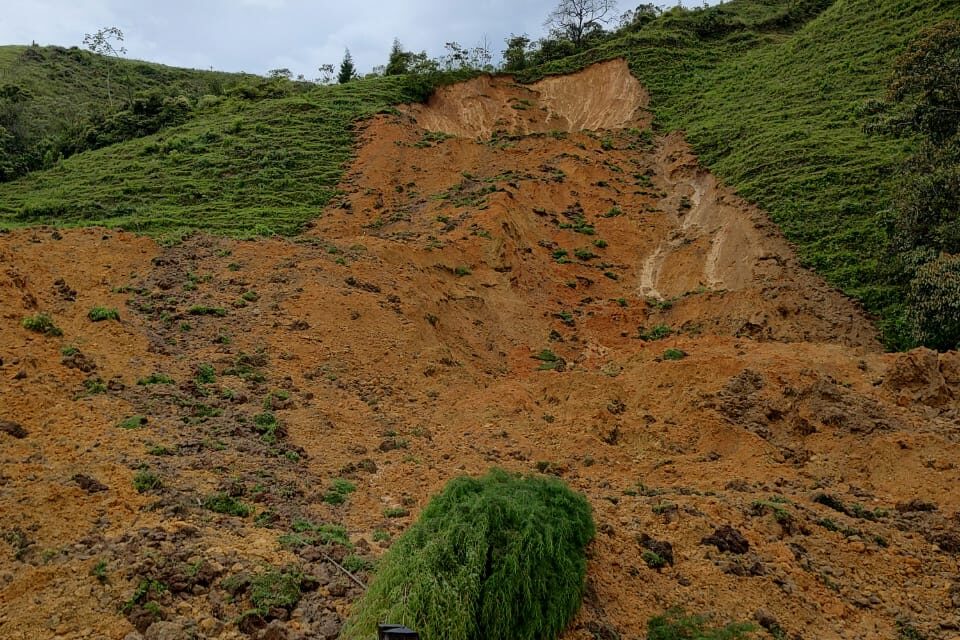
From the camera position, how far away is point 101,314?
1184cm

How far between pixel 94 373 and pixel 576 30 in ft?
191

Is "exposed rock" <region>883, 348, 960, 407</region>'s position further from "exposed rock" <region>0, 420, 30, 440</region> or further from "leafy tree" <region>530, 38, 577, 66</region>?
"leafy tree" <region>530, 38, 577, 66</region>

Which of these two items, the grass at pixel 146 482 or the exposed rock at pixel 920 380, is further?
the exposed rock at pixel 920 380

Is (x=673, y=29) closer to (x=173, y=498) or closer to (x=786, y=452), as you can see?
(x=786, y=452)

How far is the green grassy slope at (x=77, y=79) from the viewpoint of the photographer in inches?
1918

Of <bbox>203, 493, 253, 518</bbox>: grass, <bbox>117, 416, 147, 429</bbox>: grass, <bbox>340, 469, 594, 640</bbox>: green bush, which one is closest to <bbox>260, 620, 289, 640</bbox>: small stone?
<bbox>340, 469, 594, 640</bbox>: green bush

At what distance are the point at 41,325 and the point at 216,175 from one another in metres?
19.3

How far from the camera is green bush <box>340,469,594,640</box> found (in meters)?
4.64

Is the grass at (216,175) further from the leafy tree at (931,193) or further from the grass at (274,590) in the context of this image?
the leafy tree at (931,193)

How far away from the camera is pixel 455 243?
64.6 feet

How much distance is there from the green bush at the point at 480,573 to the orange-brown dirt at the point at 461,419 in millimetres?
491

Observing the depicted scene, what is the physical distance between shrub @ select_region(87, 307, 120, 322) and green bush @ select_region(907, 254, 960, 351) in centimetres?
1786

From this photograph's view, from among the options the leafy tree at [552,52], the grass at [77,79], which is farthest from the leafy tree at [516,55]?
the grass at [77,79]

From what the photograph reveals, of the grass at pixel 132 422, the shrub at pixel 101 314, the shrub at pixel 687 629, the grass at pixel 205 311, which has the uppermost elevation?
the shrub at pixel 101 314
